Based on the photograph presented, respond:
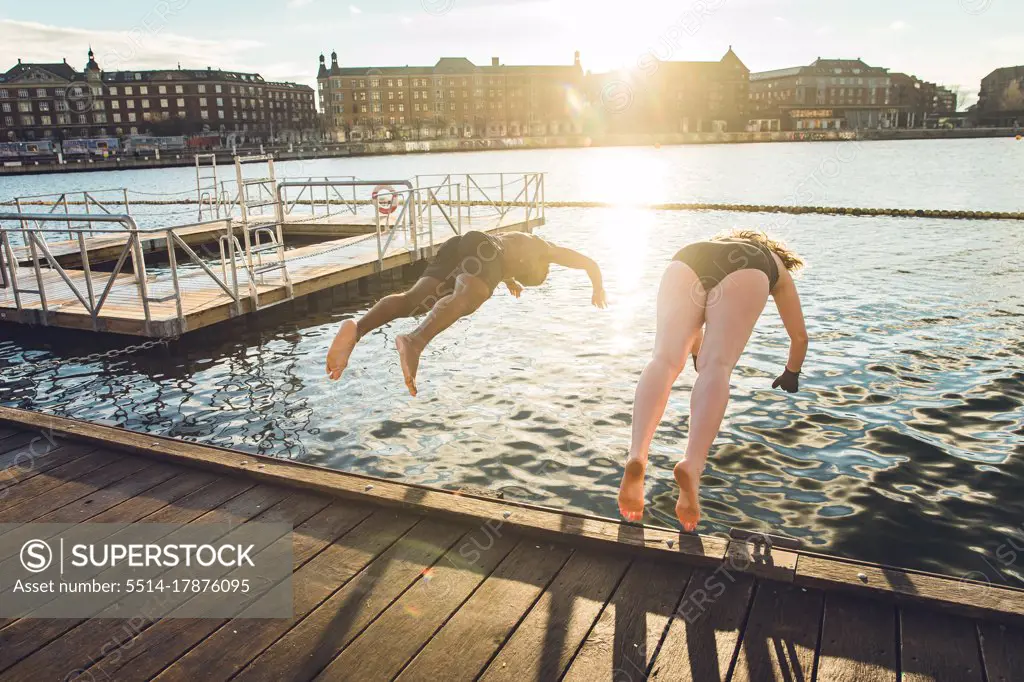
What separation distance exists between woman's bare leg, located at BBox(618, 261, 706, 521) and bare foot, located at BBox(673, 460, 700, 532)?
0.49 feet

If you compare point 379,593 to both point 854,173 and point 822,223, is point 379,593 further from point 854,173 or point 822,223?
point 854,173

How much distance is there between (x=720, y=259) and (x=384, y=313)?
173 centimetres

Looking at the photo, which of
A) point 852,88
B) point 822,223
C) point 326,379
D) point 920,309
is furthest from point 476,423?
point 852,88

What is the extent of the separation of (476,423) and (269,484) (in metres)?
2.97

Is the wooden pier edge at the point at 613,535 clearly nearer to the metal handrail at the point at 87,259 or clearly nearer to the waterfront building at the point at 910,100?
the metal handrail at the point at 87,259

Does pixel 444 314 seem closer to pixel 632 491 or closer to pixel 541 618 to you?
pixel 632 491

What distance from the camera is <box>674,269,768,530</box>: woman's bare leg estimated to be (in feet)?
9.13

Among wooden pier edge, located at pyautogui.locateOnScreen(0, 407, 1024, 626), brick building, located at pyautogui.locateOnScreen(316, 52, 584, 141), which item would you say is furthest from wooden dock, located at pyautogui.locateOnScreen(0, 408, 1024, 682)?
brick building, located at pyautogui.locateOnScreen(316, 52, 584, 141)

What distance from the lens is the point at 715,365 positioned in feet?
9.43

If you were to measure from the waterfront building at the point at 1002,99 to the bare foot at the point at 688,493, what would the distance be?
583 feet

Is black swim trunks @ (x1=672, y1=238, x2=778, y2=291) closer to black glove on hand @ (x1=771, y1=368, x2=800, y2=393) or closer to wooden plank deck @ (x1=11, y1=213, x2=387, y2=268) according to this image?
black glove on hand @ (x1=771, y1=368, x2=800, y2=393)

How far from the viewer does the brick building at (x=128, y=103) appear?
11262 cm

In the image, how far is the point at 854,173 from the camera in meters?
56.1

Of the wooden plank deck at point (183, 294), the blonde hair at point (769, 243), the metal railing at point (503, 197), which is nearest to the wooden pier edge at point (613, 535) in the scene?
the blonde hair at point (769, 243)
